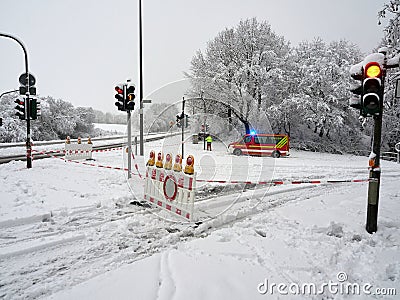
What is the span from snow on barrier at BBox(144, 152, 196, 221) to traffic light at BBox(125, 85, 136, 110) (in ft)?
12.4

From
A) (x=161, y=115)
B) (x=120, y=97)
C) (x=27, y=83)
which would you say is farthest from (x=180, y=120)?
(x=27, y=83)

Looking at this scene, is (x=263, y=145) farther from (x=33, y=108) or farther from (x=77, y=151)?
(x=33, y=108)

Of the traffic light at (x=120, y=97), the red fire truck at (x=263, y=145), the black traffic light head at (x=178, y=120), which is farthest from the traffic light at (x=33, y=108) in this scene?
the red fire truck at (x=263, y=145)

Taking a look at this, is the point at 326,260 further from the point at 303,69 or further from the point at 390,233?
the point at 303,69

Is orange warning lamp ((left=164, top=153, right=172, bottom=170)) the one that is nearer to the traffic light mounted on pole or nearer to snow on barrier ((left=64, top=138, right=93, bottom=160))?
the traffic light mounted on pole

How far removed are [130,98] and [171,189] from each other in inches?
201

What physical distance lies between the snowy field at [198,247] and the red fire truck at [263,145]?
11377mm

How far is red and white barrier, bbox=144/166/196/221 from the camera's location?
18.3ft

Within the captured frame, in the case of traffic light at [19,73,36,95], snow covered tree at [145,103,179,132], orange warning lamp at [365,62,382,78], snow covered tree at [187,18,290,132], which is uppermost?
snow covered tree at [187,18,290,132]

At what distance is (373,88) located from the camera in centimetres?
464

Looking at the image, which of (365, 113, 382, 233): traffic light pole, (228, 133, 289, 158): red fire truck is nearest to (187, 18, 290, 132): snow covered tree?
(228, 133, 289, 158): red fire truck

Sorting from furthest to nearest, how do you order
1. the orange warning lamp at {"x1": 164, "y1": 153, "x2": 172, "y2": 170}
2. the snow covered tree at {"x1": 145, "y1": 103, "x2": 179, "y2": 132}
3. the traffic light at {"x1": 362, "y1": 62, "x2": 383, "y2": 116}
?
the snow covered tree at {"x1": 145, "y1": 103, "x2": 179, "y2": 132} < the orange warning lamp at {"x1": 164, "y1": 153, "x2": 172, "y2": 170} < the traffic light at {"x1": 362, "y1": 62, "x2": 383, "y2": 116}

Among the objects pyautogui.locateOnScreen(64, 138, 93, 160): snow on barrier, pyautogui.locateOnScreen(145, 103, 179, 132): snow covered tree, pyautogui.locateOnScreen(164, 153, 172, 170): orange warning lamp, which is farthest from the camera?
pyautogui.locateOnScreen(64, 138, 93, 160): snow on barrier

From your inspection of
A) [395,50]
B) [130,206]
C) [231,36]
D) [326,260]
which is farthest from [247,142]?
[326,260]
